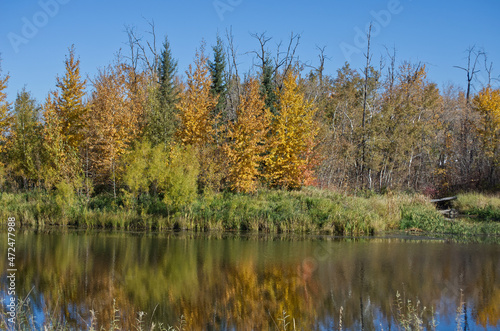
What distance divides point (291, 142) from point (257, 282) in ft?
59.3

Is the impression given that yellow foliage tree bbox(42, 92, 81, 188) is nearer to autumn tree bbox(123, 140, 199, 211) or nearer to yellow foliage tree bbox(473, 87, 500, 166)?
autumn tree bbox(123, 140, 199, 211)

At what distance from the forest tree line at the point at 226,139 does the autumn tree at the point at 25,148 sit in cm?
10

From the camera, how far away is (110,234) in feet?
69.0

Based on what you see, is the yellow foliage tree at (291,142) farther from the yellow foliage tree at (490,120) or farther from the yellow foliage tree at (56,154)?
the yellow foliage tree at (490,120)

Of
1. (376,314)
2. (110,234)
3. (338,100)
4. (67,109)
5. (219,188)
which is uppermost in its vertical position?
(338,100)

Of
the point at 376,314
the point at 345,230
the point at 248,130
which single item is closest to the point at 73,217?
the point at 248,130

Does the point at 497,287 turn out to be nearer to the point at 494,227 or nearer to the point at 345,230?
the point at 345,230

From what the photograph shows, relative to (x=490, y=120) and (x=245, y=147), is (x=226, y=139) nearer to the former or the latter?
(x=245, y=147)

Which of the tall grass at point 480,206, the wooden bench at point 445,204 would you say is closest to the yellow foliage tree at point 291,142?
the wooden bench at point 445,204

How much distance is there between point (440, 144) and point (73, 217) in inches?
1283

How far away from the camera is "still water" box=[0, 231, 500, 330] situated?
946 cm

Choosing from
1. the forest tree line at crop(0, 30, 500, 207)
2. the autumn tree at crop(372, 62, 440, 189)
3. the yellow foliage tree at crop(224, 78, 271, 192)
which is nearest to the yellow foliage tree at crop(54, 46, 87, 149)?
the forest tree line at crop(0, 30, 500, 207)

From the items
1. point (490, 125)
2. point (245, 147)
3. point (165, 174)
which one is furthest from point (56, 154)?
point (490, 125)

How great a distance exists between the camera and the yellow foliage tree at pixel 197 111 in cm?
2977
